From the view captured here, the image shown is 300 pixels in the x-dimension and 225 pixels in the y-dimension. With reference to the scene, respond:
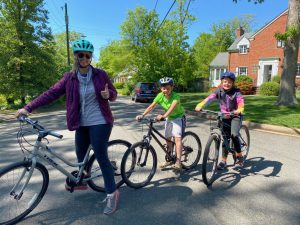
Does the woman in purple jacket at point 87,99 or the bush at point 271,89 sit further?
the bush at point 271,89

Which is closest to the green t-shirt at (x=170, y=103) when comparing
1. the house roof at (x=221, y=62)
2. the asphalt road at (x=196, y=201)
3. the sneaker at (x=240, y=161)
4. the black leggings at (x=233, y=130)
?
the black leggings at (x=233, y=130)

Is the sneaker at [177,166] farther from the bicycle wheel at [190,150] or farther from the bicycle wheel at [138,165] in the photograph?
the bicycle wheel at [138,165]

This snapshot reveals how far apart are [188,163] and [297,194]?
1.82 meters

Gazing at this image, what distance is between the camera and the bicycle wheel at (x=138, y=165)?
13.3 feet

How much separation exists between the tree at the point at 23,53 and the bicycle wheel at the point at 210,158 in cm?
1915

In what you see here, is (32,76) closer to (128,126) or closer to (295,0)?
(128,126)

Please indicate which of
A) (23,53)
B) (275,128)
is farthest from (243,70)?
(275,128)

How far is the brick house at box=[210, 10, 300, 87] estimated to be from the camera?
1161 inches

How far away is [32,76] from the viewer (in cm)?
2133

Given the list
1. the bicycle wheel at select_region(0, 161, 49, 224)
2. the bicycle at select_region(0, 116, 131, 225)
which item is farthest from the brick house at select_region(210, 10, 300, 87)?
the bicycle wheel at select_region(0, 161, 49, 224)

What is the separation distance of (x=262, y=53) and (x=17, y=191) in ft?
107

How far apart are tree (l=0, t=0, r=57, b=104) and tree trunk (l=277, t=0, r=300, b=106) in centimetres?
1694

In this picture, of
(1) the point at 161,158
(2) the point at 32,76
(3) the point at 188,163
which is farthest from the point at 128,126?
(2) the point at 32,76

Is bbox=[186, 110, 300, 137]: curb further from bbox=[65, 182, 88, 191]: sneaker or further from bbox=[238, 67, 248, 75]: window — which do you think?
bbox=[238, 67, 248, 75]: window
